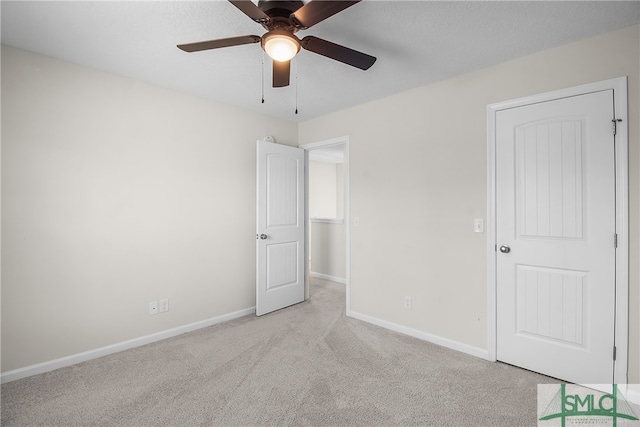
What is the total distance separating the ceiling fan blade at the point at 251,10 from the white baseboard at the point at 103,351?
9.25ft

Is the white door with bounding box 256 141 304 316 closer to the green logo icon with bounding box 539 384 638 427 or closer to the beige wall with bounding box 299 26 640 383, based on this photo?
the beige wall with bounding box 299 26 640 383

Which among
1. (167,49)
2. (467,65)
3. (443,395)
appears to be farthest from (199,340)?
(467,65)

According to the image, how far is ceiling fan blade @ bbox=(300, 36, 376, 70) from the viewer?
1.65m

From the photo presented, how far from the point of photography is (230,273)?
3.49m

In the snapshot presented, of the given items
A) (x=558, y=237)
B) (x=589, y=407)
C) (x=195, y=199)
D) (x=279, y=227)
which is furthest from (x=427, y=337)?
(x=195, y=199)

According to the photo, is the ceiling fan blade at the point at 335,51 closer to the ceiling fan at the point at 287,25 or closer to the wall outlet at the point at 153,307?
the ceiling fan at the point at 287,25

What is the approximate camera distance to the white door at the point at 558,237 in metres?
2.06

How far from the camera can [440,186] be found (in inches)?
111

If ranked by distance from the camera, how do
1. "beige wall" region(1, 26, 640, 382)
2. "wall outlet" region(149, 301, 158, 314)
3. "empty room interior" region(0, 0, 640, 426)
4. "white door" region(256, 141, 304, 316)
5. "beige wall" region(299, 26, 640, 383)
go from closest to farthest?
1. "empty room interior" region(0, 0, 640, 426)
2. "beige wall" region(299, 26, 640, 383)
3. "beige wall" region(1, 26, 640, 382)
4. "wall outlet" region(149, 301, 158, 314)
5. "white door" region(256, 141, 304, 316)

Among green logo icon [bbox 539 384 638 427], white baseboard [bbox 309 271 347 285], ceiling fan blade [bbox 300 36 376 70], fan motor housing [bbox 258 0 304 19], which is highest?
fan motor housing [bbox 258 0 304 19]

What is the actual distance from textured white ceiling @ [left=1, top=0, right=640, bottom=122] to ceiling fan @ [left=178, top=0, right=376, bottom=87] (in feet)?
0.90

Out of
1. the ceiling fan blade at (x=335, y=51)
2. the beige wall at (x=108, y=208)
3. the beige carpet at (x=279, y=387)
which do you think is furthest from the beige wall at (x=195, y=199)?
the ceiling fan blade at (x=335, y=51)

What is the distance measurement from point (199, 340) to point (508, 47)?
355cm

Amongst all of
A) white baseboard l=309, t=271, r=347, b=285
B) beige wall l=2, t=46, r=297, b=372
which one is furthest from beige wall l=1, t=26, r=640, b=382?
white baseboard l=309, t=271, r=347, b=285
